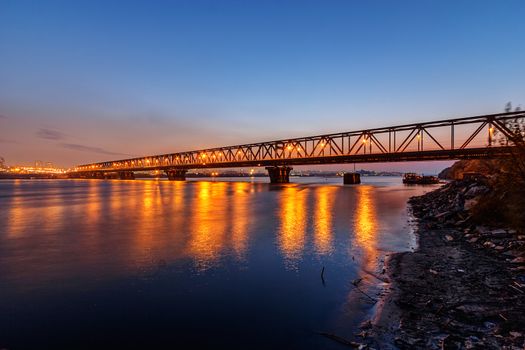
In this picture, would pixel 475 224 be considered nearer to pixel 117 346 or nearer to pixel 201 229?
pixel 201 229

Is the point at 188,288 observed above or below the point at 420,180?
above

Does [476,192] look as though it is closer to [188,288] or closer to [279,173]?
[188,288]

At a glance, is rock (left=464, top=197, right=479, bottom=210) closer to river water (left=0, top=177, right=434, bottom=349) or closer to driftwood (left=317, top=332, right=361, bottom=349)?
river water (left=0, top=177, right=434, bottom=349)

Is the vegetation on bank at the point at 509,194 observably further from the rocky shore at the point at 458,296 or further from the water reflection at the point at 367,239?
the water reflection at the point at 367,239

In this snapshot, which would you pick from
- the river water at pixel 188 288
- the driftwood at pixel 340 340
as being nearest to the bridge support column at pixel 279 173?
the river water at pixel 188 288

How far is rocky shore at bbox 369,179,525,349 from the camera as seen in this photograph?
18.1 ft

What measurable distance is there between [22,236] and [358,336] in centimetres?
1857

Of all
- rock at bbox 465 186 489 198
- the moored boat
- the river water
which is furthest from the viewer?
the moored boat

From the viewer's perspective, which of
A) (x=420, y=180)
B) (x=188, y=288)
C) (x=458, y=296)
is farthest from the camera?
(x=420, y=180)

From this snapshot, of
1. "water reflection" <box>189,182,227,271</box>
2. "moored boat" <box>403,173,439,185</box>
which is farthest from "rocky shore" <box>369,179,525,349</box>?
"moored boat" <box>403,173,439,185</box>

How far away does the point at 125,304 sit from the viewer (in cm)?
729

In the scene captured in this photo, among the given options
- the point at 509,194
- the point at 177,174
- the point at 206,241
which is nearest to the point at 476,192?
the point at 509,194

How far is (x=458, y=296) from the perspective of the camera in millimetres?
7359

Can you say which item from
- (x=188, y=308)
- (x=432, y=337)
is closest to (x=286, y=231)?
(x=188, y=308)
